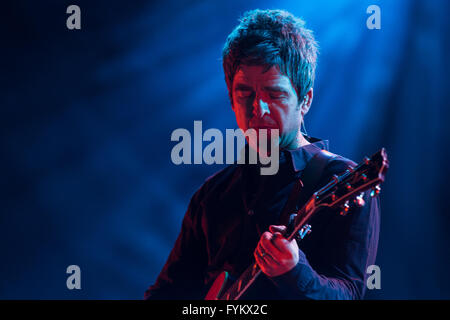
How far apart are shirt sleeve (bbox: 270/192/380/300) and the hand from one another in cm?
3

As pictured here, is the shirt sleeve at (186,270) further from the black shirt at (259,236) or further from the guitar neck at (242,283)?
the guitar neck at (242,283)

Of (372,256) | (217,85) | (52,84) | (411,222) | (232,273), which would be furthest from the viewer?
(52,84)

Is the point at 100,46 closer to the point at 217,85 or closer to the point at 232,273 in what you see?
the point at 217,85

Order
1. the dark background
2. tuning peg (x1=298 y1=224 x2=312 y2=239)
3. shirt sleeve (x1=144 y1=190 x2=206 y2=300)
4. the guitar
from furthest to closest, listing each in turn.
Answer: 1. the dark background
2. shirt sleeve (x1=144 y1=190 x2=206 y2=300)
3. tuning peg (x1=298 y1=224 x2=312 y2=239)
4. the guitar

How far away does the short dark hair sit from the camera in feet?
5.29

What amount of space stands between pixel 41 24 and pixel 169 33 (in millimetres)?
788

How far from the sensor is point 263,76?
160cm

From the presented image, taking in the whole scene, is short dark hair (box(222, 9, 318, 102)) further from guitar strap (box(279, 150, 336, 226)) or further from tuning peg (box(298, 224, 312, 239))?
tuning peg (box(298, 224, 312, 239))

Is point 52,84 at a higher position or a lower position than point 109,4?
lower

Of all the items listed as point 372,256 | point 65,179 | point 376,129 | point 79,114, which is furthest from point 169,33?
point 372,256

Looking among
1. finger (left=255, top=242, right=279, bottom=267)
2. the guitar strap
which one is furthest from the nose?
finger (left=255, top=242, right=279, bottom=267)

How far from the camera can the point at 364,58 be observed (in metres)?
2.05

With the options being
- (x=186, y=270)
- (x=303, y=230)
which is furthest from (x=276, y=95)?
(x=186, y=270)

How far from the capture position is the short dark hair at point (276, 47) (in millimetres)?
1612
